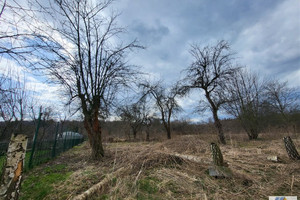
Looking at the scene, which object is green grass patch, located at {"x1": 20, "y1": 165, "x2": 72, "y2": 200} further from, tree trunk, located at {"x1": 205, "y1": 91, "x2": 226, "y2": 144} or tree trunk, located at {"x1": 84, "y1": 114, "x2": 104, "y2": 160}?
tree trunk, located at {"x1": 205, "y1": 91, "x2": 226, "y2": 144}

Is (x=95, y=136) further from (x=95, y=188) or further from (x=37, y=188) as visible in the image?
(x=95, y=188)

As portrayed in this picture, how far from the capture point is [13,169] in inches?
65.6

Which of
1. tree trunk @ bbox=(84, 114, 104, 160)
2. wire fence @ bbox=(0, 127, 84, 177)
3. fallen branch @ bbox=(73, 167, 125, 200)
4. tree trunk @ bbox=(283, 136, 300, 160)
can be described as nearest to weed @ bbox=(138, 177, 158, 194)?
fallen branch @ bbox=(73, 167, 125, 200)

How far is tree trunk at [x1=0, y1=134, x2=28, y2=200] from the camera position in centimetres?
158

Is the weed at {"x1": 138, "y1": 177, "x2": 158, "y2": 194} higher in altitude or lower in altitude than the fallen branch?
lower

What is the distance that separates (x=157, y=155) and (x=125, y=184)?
2.21 m

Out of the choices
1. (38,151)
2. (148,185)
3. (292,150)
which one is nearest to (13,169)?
(148,185)

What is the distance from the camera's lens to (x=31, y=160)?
17.6 ft

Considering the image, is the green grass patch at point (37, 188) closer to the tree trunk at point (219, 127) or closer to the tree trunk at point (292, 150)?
the tree trunk at point (292, 150)

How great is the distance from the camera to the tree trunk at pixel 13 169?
1.58m

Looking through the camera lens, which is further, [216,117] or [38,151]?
[216,117]

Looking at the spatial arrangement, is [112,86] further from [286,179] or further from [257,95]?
[257,95]

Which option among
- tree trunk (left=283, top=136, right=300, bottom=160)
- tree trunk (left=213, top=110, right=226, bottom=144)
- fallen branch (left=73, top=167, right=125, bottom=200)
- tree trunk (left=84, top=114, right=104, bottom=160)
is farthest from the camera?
tree trunk (left=213, top=110, right=226, bottom=144)

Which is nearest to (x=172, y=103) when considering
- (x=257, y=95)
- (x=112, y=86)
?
(x=257, y=95)
